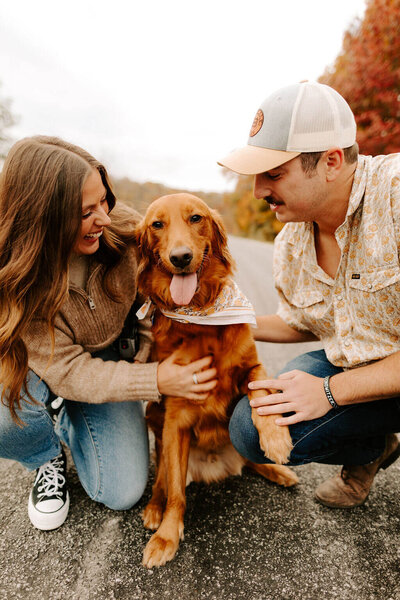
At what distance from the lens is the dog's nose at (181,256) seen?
70.3 inches

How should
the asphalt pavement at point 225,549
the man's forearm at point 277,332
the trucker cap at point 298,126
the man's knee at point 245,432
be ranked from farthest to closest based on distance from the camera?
the man's forearm at point 277,332, the man's knee at point 245,432, the trucker cap at point 298,126, the asphalt pavement at point 225,549

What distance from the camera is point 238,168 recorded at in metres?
1.72

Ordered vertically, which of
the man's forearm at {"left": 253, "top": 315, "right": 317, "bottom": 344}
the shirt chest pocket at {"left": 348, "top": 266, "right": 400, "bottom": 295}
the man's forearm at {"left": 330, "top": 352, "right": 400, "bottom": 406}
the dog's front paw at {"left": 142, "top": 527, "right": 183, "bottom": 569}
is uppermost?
the shirt chest pocket at {"left": 348, "top": 266, "right": 400, "bottom": 295}

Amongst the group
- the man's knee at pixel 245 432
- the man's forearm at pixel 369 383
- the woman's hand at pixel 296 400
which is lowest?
the man's knee at pixel 245 432

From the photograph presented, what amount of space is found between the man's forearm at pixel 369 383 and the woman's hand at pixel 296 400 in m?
0.07

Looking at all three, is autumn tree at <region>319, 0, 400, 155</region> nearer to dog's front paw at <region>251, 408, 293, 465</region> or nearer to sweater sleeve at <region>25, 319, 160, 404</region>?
dog's front paw at <region>251, 408, 293, 465</region>

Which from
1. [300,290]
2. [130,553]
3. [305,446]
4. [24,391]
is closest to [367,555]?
[305,446]

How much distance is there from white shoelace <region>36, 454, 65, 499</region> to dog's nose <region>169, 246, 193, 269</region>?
121 centimetres

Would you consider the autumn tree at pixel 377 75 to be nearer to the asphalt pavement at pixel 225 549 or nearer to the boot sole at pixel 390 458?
the boot sole at pixel 390 458

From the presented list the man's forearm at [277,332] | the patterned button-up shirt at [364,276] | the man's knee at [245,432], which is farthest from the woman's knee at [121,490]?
the patterned button-up shirt at [364,276]

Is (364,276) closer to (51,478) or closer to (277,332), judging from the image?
(277,332)

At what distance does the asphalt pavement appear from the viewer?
1.52 metres

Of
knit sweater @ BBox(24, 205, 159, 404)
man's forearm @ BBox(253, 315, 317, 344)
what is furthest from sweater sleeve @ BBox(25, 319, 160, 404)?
man's forearm @ BBox(253, 315, 317, 344)

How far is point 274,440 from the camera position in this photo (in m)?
1.65
